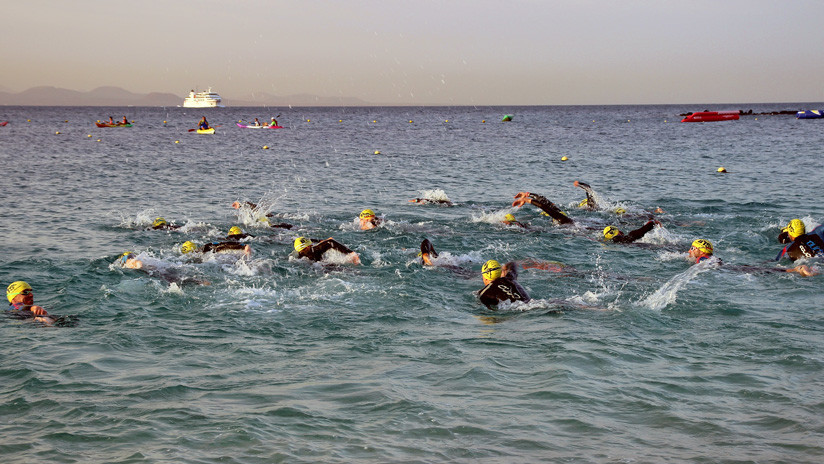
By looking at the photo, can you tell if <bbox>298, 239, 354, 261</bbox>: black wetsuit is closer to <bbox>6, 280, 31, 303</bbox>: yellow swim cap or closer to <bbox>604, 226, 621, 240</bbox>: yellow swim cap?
<bbox>6, 280, 31, 303</bbox>: yellow swim cap

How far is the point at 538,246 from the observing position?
17422mm

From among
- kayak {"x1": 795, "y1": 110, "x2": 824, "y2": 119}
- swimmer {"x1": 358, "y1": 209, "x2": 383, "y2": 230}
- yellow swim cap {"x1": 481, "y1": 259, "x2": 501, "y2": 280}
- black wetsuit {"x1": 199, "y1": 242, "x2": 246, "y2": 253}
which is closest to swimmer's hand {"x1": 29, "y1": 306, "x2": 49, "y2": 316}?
black wetsuit {"x1": 199, "y1": 242, "x2": 246, "y2": 253}

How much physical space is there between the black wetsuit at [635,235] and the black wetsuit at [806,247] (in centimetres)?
303

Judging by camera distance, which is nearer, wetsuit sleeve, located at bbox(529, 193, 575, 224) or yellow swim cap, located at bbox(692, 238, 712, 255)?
yellow swim cap, located at bbox(692, 238, 712, 255)

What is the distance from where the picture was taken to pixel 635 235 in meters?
16.8

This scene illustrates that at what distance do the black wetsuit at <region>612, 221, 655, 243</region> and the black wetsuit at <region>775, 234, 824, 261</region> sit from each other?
3032 mm

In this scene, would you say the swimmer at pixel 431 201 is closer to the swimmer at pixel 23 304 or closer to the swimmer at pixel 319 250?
the swimmer at pixel 319 250

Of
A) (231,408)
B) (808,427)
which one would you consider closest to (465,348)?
(231,408)

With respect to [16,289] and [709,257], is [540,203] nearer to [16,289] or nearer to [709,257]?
[709,257]

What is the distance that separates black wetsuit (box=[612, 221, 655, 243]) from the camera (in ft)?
53.7

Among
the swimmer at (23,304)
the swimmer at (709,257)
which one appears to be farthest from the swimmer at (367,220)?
the swimmer at (23,304)

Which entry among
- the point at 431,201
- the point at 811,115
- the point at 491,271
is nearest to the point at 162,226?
the point at 431,201

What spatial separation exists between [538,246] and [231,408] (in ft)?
35.9

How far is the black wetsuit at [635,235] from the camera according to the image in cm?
1638
